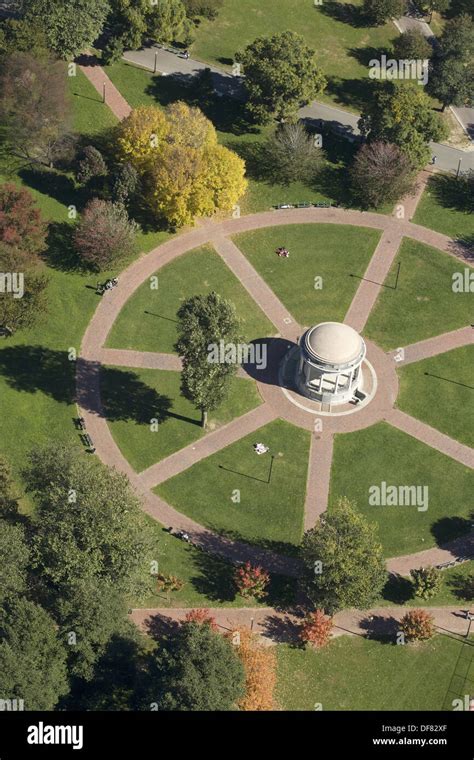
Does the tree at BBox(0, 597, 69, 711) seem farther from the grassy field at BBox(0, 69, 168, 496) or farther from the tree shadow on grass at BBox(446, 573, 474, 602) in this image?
the tree shadow on grass at BBox(446, 573, 474, 602)

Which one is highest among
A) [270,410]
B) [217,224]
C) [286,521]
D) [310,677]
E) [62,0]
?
[62,0]

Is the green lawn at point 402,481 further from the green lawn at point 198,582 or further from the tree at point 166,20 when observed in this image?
the tree at point 166,20

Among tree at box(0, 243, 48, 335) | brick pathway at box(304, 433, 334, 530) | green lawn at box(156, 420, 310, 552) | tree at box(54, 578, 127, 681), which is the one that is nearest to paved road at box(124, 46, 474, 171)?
tree at box(0, 243, 48, 335)

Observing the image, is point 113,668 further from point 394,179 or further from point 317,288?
point 394,179

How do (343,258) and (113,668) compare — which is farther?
(343,258)

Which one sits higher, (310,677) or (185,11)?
(185,11)

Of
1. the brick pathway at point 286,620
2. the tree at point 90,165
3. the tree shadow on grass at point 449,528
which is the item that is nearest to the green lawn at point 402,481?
the tree shadow on grass at point 449,528
